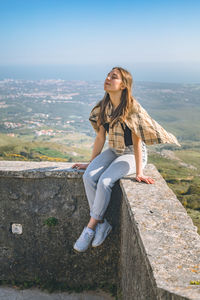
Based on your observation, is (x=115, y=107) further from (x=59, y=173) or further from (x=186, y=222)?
(x=186, y=222)

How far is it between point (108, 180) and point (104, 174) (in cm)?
10

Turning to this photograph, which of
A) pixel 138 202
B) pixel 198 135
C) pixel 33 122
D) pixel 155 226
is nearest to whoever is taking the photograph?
pixel 155 226

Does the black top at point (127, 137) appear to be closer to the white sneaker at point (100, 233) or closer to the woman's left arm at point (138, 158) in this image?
the woman's left arm at point (138, 158)

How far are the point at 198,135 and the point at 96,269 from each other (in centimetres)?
11545

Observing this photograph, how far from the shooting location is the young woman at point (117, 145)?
3.53 metres

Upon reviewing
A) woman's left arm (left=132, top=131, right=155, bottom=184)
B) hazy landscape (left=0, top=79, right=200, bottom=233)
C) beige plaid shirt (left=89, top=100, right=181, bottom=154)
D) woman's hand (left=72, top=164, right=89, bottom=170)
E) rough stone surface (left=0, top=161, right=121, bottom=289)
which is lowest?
A: hazy landscape (left=0, top=79, right=200, bottom=233)

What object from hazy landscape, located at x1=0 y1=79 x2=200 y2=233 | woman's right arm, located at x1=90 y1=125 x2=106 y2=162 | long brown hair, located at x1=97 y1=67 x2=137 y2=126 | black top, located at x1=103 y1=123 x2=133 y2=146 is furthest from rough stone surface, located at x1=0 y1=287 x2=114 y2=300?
hazy landscape, located at x1=0 y1=79 x2=200 y2=233

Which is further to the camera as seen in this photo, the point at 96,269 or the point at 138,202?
the point at 96,269

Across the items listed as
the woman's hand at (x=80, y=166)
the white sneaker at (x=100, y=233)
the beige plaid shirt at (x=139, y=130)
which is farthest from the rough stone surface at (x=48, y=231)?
the beige plaid shirt at (x=139, y=130)

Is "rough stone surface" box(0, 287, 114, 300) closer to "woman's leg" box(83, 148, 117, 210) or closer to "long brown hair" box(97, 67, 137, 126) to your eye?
"woman's leg" box(83, 148, 117, 210)

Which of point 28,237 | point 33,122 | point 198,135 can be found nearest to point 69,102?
point 33,122

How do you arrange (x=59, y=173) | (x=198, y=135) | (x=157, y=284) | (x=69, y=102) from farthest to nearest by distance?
(x=69, y=102)
(x=198, y=135)
(x=59, y=173)
(x=157, y=284)

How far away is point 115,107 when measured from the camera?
12.3 ft

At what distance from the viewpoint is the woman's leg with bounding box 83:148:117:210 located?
368 centimetres
